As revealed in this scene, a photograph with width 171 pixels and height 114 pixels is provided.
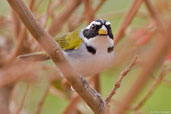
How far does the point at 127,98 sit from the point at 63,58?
16.7 inches

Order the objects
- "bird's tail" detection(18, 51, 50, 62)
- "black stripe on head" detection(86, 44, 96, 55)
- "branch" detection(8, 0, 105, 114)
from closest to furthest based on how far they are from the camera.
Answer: "branch" detection(8, 0, 105, 114) < "bird's tail" detection(18, 51, 50, 62) < "black stripe on head" detection(86, 44, 96, 55)

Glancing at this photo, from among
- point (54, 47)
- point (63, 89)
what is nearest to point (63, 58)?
point (54, 47)

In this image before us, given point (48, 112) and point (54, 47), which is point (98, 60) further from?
point (48, 112)

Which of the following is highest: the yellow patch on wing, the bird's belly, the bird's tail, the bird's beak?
the bird's tail

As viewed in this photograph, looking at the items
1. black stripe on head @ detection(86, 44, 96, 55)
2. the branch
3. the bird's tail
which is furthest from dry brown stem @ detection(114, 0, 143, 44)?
the branch

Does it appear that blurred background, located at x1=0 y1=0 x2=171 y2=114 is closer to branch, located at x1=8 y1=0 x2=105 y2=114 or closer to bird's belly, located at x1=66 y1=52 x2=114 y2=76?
bird's belly, located at x1=66 y1=52 x2=114 y2=76

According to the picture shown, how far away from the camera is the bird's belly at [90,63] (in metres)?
1.28

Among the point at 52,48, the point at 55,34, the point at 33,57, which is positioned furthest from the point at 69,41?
the point at 52,48

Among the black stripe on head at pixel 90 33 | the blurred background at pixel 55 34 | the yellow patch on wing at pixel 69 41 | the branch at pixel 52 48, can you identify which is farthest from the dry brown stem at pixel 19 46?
the branch at pixel 52 48

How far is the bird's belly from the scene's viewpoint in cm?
128

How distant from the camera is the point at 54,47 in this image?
0.71 metres

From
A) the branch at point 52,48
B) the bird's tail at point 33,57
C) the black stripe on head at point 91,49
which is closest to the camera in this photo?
the branch at point 52,48

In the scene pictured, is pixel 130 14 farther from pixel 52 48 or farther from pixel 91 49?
pixel 52 48

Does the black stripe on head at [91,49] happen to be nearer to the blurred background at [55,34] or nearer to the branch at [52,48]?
the blurred background at [55,34]
